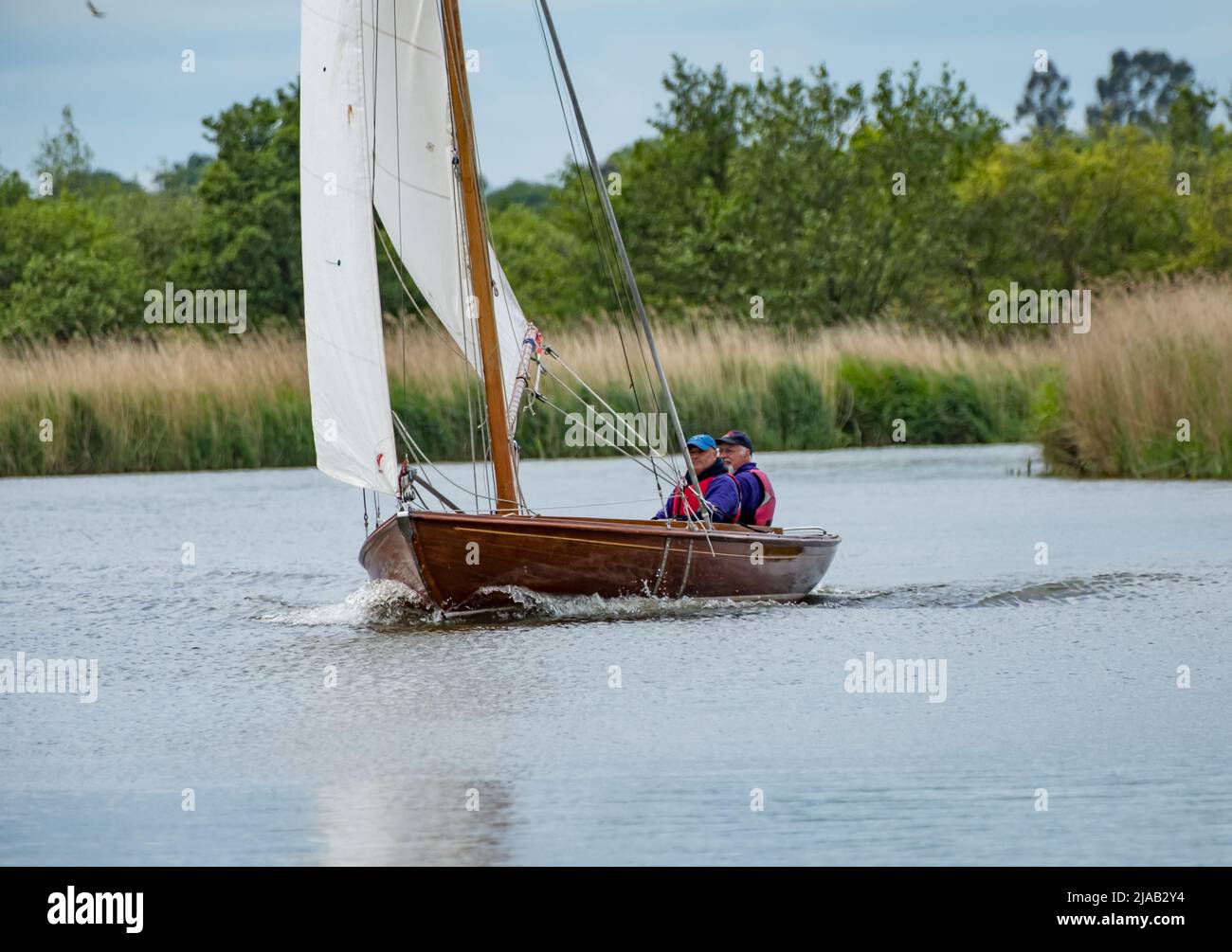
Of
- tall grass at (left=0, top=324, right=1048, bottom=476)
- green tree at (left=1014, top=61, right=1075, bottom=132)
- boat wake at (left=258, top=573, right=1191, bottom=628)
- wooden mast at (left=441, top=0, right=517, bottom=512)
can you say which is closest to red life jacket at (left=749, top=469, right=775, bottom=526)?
boat wake at (left=258, top=573, right=1191, bottom=628)

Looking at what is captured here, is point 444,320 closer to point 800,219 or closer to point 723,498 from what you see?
point 723,498

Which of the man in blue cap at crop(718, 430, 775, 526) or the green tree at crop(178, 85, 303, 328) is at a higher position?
the green tree at crop(178, 85, 303, 328)

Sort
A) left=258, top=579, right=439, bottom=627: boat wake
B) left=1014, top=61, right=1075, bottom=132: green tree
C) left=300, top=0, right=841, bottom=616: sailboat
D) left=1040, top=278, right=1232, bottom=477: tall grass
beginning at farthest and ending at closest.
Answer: left=1014, top=61, right=1075, bottom=132: green tree
left=1040, top=278, right=1232, bottom=477: tall grass
left=258, top=579, right=439, bottom=627: boat wake
left=300, top=0, right=841, bottom=616: sailboat

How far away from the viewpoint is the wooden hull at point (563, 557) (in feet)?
42.4

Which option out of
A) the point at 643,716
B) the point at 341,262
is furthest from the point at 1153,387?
the point at 643,716

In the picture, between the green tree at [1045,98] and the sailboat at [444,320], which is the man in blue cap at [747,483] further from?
the green tree at [1045,98]

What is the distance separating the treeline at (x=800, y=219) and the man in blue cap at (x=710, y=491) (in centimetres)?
3060

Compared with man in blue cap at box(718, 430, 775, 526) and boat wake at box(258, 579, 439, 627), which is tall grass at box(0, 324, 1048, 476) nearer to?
man in blue cap at box(718, 430, 775, 526)

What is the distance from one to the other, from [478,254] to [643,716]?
4.81 metres

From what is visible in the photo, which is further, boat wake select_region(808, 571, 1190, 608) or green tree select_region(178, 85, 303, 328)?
green tree select_region(178, 85, 303, 328)

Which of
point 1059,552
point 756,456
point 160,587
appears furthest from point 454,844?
point 756,456

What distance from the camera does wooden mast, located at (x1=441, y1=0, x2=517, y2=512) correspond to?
13844mm

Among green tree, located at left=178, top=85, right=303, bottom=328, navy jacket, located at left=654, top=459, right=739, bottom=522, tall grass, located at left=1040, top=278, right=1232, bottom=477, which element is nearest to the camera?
navy jacket, located at left=654, top=459, right=739, bottom=522
